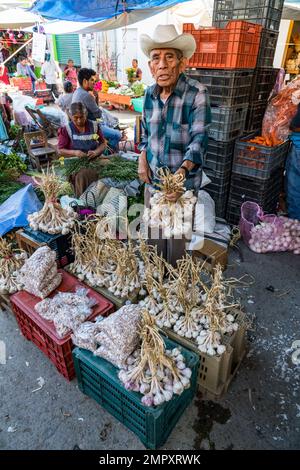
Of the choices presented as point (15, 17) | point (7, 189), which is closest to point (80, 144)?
point (7, 189)

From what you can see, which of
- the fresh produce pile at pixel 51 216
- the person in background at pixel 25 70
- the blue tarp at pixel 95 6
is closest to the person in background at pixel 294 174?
the fresh produce pile at pixel 51 216

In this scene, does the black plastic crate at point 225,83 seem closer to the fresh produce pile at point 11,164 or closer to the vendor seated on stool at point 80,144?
the vendor seated on stool at point 80,144

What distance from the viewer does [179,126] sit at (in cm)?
237

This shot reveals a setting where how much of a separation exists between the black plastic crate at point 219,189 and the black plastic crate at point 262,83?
0.98 m

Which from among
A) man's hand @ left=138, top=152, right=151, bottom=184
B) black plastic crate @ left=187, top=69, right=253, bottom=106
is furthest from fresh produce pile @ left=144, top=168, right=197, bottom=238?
black plastic crate @ left=187, top=69, right=253, bottom=106

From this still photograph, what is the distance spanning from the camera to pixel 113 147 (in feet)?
19.5

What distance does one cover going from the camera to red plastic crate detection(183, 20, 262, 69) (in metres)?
3.11

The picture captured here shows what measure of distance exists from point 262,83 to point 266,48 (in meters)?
0.37

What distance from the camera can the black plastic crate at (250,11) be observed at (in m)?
3.44

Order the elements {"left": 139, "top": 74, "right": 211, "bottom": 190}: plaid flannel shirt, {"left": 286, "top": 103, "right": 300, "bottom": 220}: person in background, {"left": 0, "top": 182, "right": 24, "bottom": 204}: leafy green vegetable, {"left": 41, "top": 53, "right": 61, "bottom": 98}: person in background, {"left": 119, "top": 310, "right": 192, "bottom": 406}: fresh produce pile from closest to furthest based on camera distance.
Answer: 1. {"left": 119, "top": 310, "right": 192, "bottom": 406}: fresh produce pile
2. {"left": 139, "top": 74, "right": 211, "bottom": 190}: plaid flannel shirt
3. {"left": 286, "top": 103, "right": 300, "bottom": 220}: person in background
4. {"left": 0, "top": 182, "right": 24, "bottom": 204}: leafy green vegetable
5. {"left": 41, "top": 53, "right": 61, "bottom": 98}: person in background

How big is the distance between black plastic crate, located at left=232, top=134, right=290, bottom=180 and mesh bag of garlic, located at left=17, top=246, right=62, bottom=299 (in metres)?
2.38

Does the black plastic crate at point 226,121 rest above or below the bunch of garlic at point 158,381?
above

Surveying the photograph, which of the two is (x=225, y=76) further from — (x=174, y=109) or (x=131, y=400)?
(x=131, y=400)

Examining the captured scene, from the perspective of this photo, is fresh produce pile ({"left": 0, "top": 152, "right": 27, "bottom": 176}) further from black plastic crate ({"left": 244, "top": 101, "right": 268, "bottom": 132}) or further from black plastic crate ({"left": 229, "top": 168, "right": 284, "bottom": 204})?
black plastic crate ({"left": 244, "top": 101, "right": 268, "bottom": 132})
